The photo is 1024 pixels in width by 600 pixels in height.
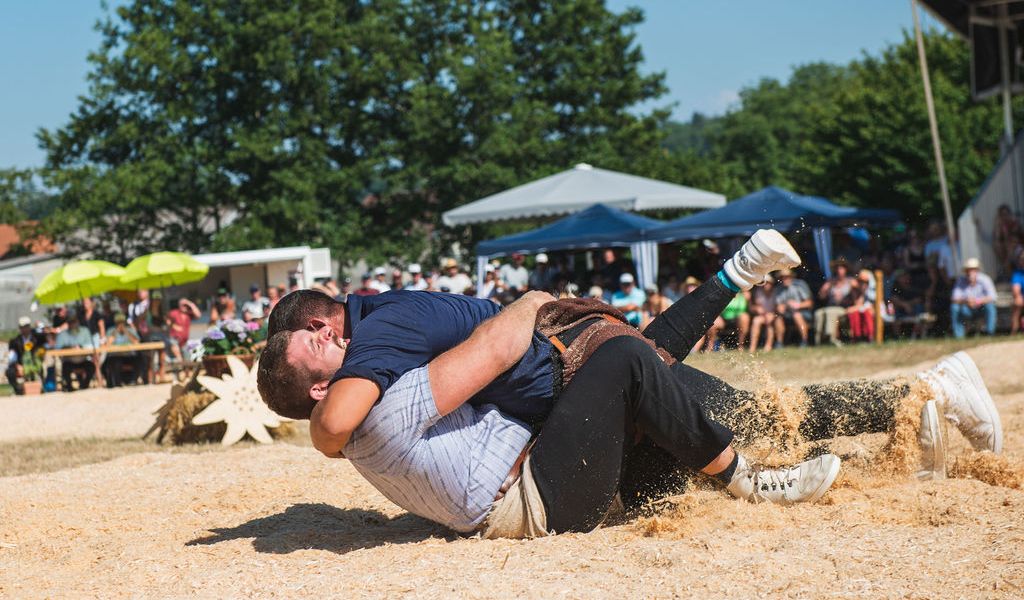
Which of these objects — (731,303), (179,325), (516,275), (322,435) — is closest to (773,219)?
(731,303)

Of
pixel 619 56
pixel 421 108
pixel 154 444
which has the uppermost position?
pixel 619 56

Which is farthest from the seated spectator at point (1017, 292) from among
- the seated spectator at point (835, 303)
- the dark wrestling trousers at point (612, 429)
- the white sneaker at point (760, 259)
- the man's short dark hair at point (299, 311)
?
the man's short dark hair at point (299, 311)

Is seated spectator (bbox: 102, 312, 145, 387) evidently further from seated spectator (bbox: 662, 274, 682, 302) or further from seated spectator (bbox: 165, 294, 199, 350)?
seated spectator (bbox: 662, 274, 682, 302)

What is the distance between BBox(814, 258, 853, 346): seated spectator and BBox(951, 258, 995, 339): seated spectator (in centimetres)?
134

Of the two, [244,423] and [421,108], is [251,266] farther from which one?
[244,423]

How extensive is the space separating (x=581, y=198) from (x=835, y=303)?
5068 millimetres

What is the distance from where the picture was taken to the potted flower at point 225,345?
30.6 ft

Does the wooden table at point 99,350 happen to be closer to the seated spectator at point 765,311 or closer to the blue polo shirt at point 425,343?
the seated spectator at point 765,311

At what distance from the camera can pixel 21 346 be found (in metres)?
17.3

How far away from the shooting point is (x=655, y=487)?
13.4 ft

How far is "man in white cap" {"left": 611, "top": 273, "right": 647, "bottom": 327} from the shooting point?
14.3 metres

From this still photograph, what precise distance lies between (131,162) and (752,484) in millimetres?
27529

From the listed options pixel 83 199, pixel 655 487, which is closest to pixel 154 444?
pixel 655 487

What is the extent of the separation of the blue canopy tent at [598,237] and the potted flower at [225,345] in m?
7.11
